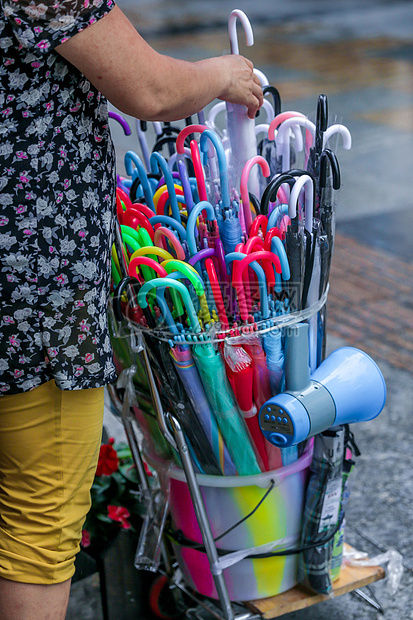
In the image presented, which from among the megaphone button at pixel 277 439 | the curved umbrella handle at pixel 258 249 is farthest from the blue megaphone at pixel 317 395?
the curved umbrella handle at pixel 258 249

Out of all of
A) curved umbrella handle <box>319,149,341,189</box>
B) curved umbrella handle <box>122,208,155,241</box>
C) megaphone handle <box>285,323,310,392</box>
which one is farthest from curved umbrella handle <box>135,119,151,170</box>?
megaphone handle <box>285,323,310,392</box>

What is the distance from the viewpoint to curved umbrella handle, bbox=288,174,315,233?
1.46 meters

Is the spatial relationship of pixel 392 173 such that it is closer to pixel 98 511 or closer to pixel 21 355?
pixel 98 511

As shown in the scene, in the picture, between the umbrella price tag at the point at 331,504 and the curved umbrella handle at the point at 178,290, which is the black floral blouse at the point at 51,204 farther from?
the umbrella price tag at the point at 331,504

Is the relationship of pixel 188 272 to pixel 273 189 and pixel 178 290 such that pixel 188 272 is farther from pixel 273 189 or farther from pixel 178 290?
pixel 273 189

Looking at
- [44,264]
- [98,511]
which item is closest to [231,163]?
[44,264]

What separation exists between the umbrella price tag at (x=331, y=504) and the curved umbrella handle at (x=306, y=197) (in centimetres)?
58

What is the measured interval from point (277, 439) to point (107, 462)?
2.04ft

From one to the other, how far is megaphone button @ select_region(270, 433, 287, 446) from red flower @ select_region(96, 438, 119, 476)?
1.96ft

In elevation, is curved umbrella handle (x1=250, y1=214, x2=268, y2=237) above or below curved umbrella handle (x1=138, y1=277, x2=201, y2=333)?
above

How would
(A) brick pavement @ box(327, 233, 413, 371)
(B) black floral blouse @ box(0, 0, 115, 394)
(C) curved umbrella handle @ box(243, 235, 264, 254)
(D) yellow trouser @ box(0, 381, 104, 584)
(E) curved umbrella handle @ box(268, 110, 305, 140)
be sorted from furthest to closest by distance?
1. (A) brick pavement @ box(327, 233, 413, 371)
2. (E) curved umbrella handle @ box(268, 110, 305, 140)
3. (C) curved umbrella handle @ box(243, 235, 264, 254)
4. (D) yellow trouser @ box(0, 381, 104, 584)
5. (B) black floral blouse @ box(0, 0, 115, 394)

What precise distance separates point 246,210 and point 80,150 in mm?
428

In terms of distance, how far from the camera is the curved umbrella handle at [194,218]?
1.47 m

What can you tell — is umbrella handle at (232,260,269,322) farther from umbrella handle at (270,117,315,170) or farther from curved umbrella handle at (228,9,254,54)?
curved umbrella handle at (228,9,254,54)
